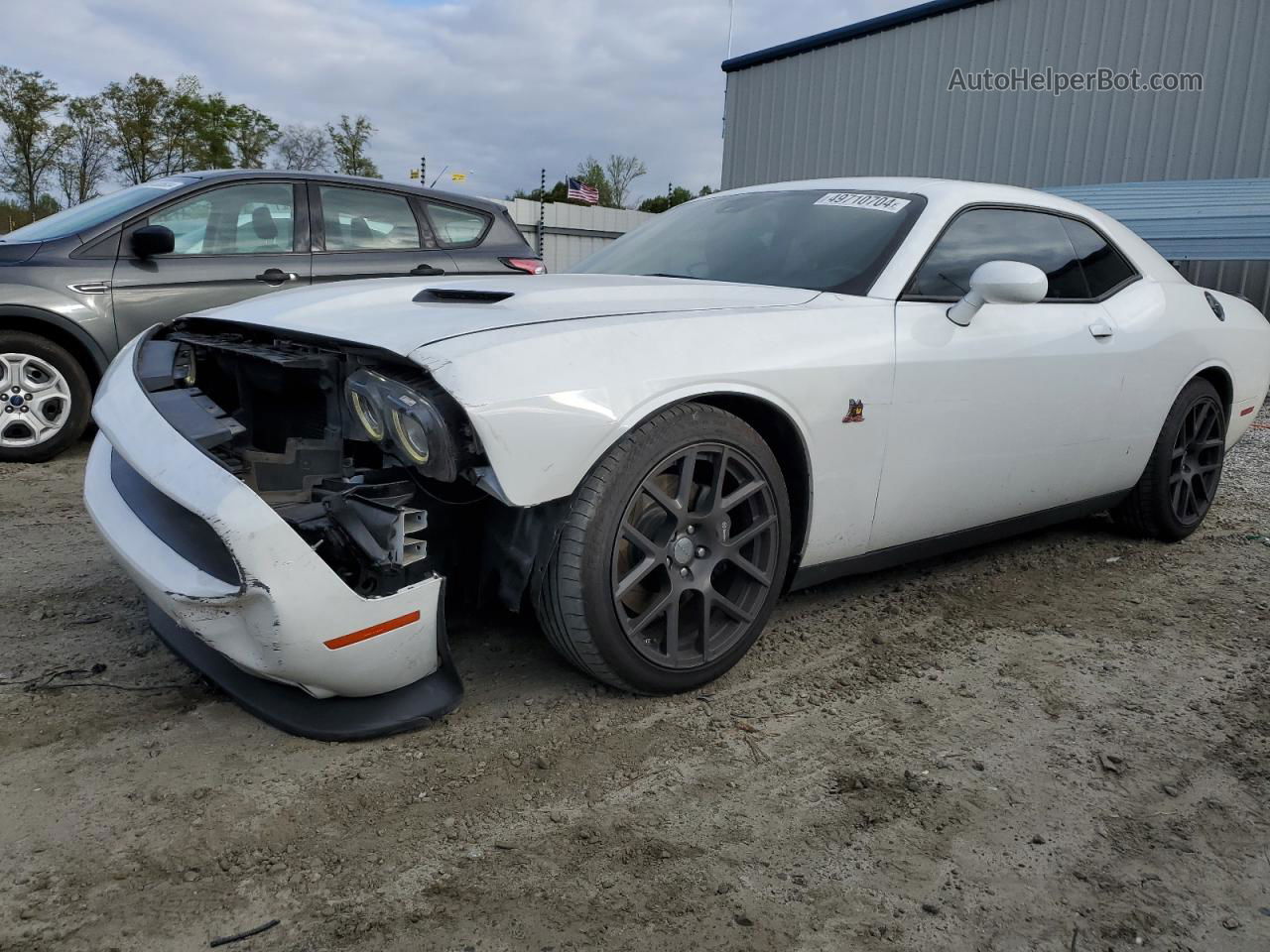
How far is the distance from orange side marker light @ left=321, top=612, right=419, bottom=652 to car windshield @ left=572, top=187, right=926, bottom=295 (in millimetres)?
1551

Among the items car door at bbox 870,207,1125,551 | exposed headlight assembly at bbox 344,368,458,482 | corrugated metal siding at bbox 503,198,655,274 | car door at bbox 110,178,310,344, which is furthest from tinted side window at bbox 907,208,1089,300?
corrugated metal siding at bbox 503,198,655,274

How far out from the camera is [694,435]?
237 centimetres

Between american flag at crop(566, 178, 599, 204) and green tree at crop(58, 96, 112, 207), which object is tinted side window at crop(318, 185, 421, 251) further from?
green tree at crop(58, 96, 112, 207)

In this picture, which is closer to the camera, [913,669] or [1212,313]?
[913,669]

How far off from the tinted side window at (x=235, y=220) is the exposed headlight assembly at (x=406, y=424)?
3.65m

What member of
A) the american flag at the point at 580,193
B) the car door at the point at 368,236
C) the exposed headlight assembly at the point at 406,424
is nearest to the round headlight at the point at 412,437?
the exposed headlight assembly at the point at 406,424

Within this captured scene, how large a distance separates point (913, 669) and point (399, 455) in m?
1.58

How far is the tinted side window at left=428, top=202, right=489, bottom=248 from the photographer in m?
6.11

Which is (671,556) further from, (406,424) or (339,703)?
(339,703)

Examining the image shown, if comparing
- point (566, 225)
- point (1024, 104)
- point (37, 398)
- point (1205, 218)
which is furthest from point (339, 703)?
point (566, 225)

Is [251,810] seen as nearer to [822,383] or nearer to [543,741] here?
[543,741]

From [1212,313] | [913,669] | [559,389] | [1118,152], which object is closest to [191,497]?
[559,389]

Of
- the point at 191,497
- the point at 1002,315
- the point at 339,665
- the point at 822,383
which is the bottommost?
the point at 339,665

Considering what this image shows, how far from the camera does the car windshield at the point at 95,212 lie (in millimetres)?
5109
